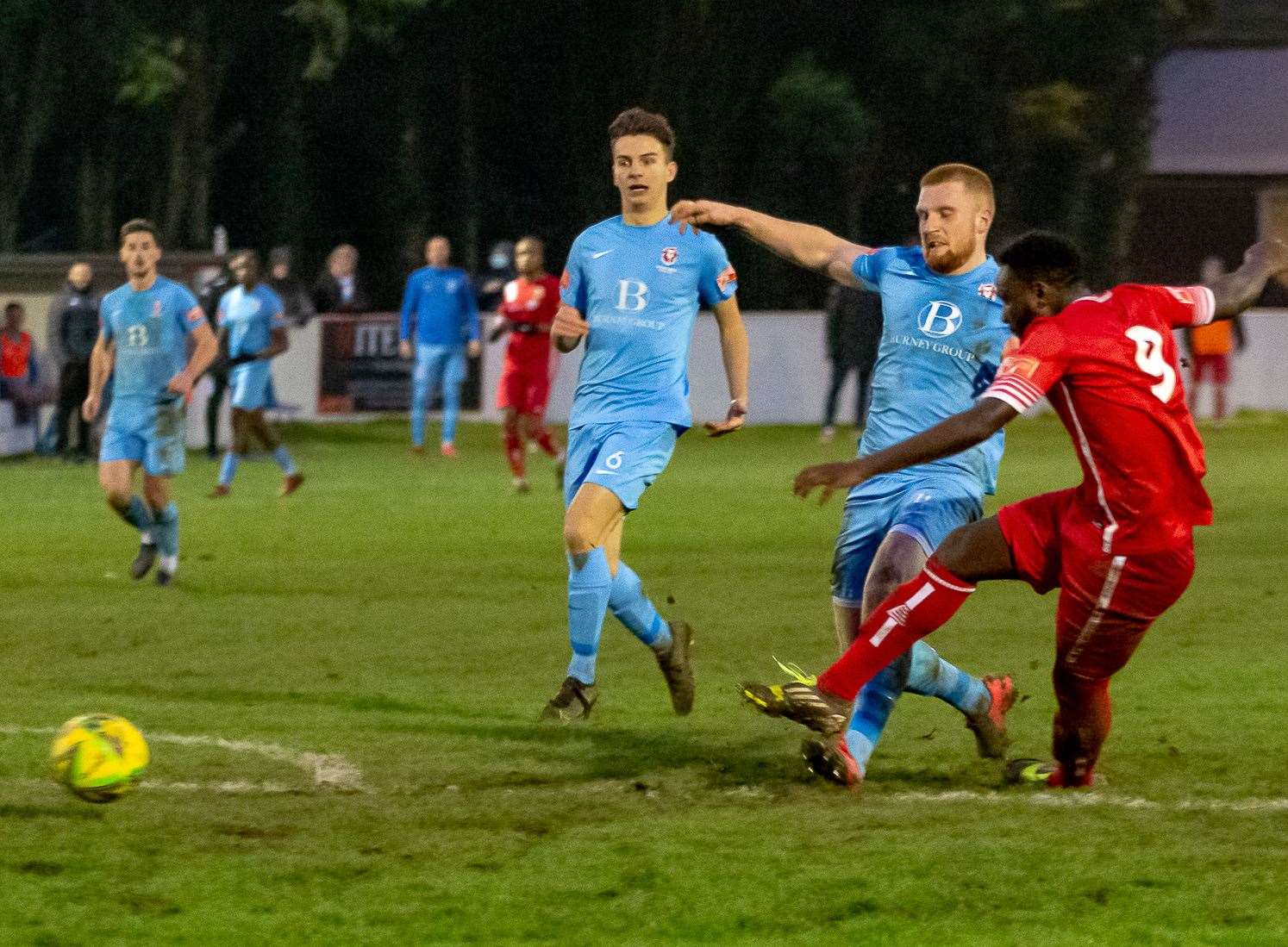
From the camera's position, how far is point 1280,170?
38.7m

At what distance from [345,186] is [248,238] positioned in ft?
6.95

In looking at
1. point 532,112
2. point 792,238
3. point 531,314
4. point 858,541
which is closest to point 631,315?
point 792,238

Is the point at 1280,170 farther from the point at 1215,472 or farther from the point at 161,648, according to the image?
the point at 161,648

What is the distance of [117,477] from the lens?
12172 mm

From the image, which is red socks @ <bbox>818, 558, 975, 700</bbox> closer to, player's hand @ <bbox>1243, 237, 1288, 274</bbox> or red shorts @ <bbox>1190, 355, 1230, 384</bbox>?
player's hand @ <bbox>1243, 237, 1288, 274</bbox>

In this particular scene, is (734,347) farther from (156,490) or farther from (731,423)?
(156,490)

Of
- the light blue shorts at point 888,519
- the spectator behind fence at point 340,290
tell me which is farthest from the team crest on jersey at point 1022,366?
the spectator behind fence at point 340,290

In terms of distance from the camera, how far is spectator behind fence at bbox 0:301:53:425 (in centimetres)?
2347

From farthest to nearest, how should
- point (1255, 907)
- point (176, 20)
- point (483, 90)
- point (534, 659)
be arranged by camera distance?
1. point (483, 90)
2. point (176, 20)
3. point (534, 659)
4. point (1255, 907)

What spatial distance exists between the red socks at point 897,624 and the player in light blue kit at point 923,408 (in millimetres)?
305

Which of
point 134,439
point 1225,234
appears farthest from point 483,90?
point 134,439

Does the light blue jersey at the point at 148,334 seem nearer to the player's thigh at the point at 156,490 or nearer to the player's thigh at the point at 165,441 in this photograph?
the player's thigh at the point at 165,441

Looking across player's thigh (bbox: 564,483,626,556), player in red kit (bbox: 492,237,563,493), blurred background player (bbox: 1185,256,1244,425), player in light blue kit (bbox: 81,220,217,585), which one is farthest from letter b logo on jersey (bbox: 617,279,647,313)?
blurred background player (bbox: 1185,256,1244,425)

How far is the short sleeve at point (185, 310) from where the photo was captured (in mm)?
12492
